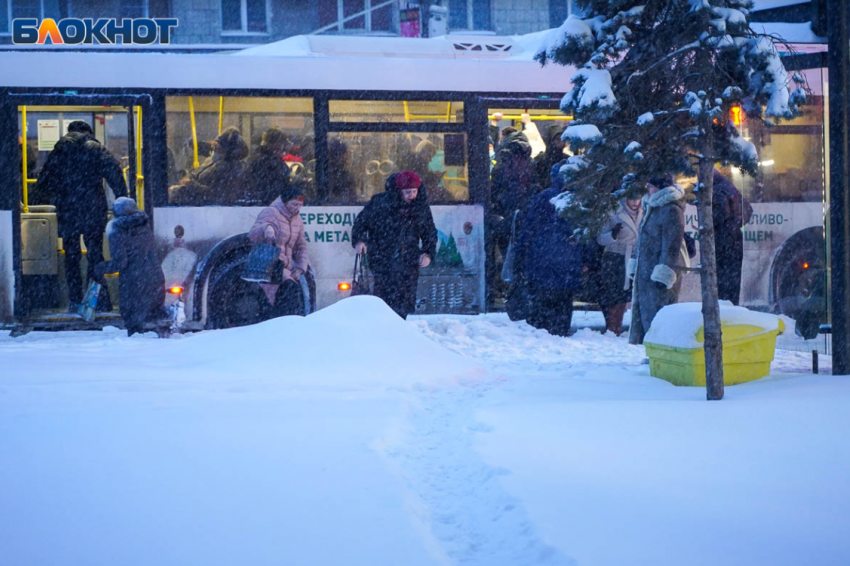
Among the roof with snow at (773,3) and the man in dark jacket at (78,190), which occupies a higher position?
the roof with snow at (773,3)

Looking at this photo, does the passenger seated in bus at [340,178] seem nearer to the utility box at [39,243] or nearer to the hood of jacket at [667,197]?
the utility box at [39,243]

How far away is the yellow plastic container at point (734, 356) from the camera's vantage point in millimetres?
6527

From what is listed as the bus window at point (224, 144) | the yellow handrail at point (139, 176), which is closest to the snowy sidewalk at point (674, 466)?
the bus window at point (224, 144)

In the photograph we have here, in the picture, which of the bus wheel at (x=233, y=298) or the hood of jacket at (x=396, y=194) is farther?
the bus wheel at (x=233, y=298)

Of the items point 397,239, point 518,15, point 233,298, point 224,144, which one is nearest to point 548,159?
point 397,239

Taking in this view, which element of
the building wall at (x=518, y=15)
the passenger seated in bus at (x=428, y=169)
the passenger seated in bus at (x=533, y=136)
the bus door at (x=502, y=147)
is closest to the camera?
the passenger seated in bus at (x=428, y=169)

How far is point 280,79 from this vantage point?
402 inches

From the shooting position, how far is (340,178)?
1038 centimetres

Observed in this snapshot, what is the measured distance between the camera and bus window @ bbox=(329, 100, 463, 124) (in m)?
10.3

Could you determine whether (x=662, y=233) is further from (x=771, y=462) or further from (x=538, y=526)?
(x=538, y=526)

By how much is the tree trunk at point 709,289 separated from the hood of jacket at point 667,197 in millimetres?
2236

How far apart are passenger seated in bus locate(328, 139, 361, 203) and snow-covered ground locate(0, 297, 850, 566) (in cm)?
329

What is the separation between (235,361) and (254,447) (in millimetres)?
2644

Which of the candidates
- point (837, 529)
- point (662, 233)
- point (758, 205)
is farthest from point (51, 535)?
point (758, 205)
